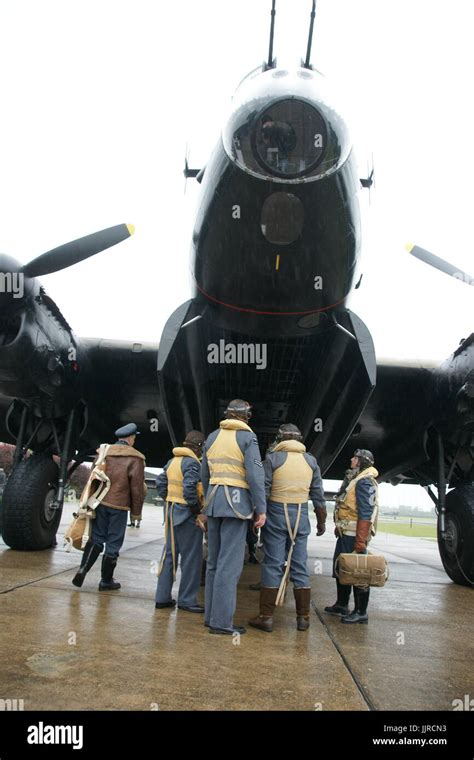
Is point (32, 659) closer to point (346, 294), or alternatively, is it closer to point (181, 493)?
point (181, 493)

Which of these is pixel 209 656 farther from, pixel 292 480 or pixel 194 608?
pixel 292 480

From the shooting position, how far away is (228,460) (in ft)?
15.0

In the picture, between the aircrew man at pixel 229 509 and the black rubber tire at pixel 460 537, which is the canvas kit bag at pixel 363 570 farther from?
the black rubber tire at pixel 460 537

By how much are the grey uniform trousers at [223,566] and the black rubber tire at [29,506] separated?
4.46 metres

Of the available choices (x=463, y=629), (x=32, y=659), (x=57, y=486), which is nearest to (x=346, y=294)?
(x=463, y=629)

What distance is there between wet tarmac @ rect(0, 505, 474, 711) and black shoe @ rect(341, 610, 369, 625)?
0.31 feet

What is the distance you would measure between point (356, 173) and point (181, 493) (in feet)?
10.4

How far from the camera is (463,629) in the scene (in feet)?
16.7

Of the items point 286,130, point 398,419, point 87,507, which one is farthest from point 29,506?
point 286,130

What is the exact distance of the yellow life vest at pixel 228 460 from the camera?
454 centimetres

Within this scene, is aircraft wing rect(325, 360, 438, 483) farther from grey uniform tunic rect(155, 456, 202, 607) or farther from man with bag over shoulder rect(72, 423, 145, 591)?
grey uniform tunic rect(155, 456, 202, 607)

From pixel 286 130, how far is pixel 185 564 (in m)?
3.62

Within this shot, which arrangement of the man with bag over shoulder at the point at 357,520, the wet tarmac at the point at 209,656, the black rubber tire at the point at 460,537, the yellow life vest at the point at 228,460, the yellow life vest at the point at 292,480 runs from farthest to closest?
the black rubber tire at the point at 460,537 < the man with bag over shoulder at the point at 357,520 < the yellow life vest at the point at 292,480 < the yellow life vest at the point at 228,460 < the wet tarmac at the point at 209,656

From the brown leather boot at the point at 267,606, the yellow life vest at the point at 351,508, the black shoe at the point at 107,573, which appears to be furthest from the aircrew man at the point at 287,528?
the black shoe at the point at 107,573
